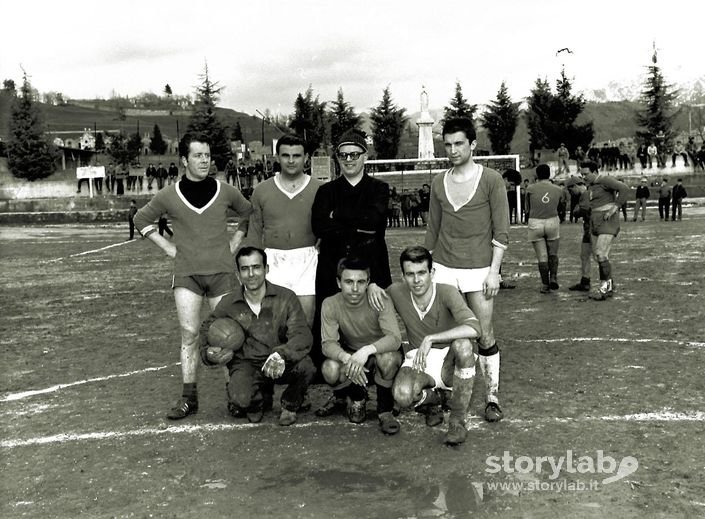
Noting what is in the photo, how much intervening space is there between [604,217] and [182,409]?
6.96 m

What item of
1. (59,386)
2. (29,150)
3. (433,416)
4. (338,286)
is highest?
(29,150)

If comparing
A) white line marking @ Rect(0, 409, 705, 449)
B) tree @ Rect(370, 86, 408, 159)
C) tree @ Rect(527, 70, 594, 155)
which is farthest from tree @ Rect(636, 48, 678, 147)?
white line marking @ Rect(0, 409, 705, 449)

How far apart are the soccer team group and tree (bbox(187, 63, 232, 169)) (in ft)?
191

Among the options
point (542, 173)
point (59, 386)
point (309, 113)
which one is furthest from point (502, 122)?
point (59, 386)

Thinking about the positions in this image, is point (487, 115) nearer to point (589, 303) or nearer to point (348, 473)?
point (589, 303)

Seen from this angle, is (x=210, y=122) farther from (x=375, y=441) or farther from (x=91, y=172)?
(x=375, y=441)

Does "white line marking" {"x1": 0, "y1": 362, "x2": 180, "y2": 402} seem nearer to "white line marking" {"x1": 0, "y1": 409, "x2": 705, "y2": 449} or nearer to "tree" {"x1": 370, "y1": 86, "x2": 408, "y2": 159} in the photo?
"white line marking" {"x1": 0, "y1": 409, "x2": 705, "y2": 449}

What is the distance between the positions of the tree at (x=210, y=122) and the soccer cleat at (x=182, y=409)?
5851 centimetres

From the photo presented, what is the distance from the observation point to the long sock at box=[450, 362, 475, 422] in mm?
5203

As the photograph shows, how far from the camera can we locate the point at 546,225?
39.8ft

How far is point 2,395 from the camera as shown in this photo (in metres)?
6.94

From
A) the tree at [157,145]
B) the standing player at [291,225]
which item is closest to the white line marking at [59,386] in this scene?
the standing player at [291,225]

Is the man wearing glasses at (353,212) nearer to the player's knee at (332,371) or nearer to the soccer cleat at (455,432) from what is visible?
the player's knee at (332,371)

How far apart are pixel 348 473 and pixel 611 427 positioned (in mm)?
1810
